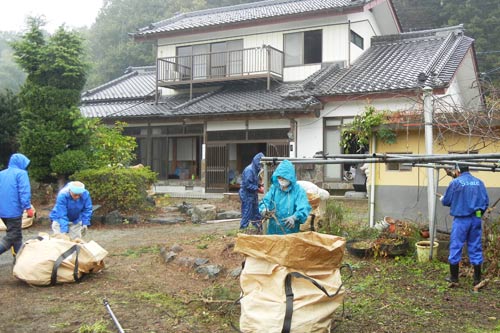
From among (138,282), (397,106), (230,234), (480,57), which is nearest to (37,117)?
(230,234)

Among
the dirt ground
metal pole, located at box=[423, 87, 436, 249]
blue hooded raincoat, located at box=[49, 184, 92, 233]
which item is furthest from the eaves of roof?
blue hooded raincoat, located at box=[49, 184, 92, 233]

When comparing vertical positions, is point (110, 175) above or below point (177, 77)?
below

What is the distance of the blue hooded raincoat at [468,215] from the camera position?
5.97 m

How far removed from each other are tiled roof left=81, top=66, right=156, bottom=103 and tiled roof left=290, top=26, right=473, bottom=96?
28.6 ft

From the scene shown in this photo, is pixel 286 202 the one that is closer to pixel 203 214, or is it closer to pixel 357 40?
pixel 203 214

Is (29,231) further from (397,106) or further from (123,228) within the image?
(397,106)

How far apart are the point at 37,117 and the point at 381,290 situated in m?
10.5

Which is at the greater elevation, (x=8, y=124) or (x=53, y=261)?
(x=8, y=124)

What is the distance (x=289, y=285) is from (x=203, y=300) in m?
1.78

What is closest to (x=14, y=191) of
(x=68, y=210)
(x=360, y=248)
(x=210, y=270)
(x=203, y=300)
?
(x=68, y=210)

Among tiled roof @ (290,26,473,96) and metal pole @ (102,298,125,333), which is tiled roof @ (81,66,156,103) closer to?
tiled roof @ (290,26,473,96)

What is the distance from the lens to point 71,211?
6996mm

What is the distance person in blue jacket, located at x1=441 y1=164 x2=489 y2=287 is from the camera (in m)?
5.98

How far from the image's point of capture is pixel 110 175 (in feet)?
39.3
